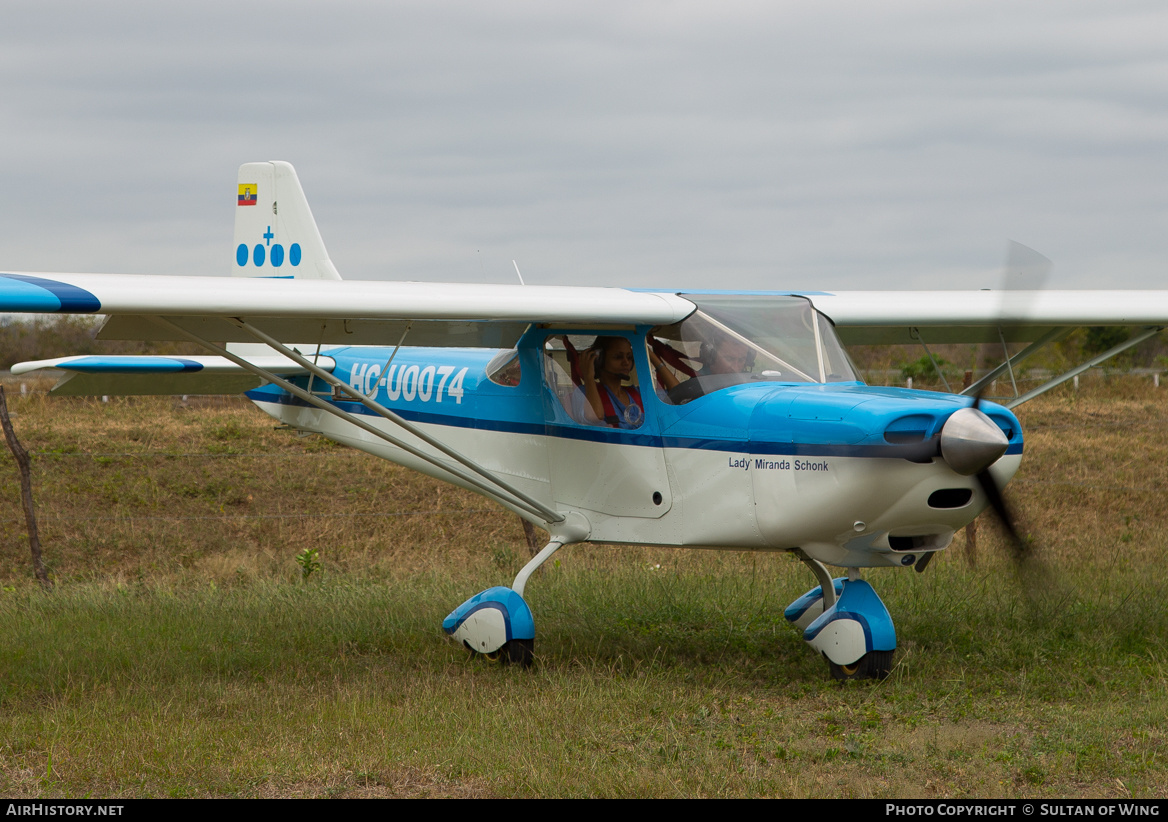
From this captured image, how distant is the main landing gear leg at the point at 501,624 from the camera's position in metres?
7.61

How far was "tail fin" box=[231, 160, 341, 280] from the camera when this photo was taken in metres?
11.2

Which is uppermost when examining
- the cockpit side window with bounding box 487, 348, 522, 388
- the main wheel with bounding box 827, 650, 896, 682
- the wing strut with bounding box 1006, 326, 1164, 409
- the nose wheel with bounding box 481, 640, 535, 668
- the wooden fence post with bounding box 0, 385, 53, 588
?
the wing strut with bounding box 1006, 326, 1164, 409

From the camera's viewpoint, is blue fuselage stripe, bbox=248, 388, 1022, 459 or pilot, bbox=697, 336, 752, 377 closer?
blue fuselage stripe, bbox=248, 388, 1022, 459

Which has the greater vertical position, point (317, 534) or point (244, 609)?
point (244, 609)

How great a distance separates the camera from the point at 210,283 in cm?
685

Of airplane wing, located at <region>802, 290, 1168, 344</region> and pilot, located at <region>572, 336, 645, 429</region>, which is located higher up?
airplane wing, located at <region>802, 290, 1168, 344</region>

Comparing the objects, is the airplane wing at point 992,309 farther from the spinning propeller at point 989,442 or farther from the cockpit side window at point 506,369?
the cockpit side window at point 506,369

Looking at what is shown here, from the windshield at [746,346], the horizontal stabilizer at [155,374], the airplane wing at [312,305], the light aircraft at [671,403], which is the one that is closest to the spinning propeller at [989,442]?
the light aircraft at [671,403]

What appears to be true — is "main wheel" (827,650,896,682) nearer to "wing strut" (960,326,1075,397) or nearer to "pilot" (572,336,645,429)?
"wing strut" (960,326,1075,397)

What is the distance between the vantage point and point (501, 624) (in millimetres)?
7625

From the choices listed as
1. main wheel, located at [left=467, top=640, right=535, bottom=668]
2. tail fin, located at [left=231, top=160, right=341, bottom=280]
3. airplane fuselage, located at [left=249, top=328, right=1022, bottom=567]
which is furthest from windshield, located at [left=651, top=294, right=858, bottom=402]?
tail fin, located at [left=231, top=160, right=341, bottom=280]

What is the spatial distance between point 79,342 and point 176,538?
30641 mm
